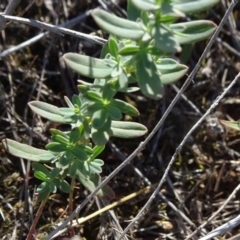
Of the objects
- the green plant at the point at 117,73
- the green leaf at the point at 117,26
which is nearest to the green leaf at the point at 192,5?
the green plant at the point at 117,73

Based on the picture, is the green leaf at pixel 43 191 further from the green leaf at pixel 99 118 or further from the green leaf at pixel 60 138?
the green leaf at pixel 99 118

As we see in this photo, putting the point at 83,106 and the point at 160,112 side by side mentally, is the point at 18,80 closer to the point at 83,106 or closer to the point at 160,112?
the point at 160,112

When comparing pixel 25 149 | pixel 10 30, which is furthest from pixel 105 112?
pixel 10 30

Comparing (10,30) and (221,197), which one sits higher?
(10,30)

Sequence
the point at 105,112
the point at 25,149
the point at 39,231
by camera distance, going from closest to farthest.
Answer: the point at 105,112 < the point at 25,149 < the point at 39,231

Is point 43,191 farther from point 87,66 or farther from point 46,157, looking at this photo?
point 87,66
